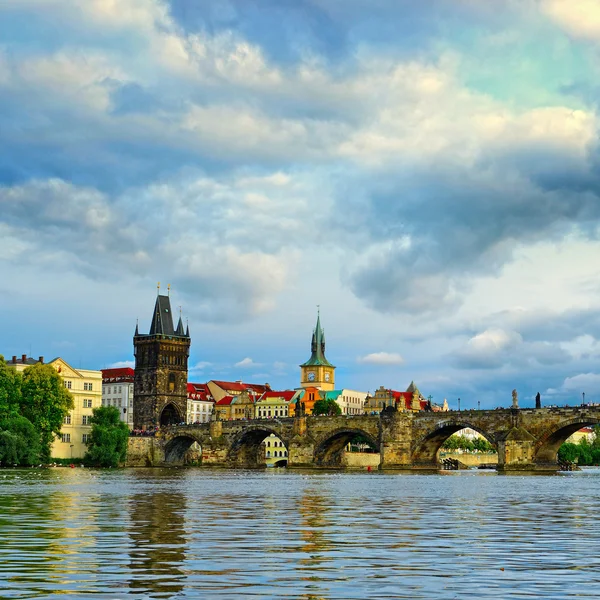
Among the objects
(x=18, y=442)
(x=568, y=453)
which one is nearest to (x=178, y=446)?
(x=18, y=442)

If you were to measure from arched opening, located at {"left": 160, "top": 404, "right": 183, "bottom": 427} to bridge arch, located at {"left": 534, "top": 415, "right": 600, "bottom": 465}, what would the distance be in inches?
3277

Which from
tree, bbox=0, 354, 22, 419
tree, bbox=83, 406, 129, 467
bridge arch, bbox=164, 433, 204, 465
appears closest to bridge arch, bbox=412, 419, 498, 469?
tree, bbox=83, 406, 129, 467

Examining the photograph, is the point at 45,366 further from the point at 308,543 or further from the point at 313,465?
the point at 308,543

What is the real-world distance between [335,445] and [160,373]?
5074cm

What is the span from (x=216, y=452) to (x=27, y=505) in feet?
378

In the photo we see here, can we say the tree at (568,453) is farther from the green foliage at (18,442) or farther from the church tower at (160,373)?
the green foliage at (18,442)

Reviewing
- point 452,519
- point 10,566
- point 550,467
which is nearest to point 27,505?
point 452,519

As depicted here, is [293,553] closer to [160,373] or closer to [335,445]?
[335,445]

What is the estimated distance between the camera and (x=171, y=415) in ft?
590

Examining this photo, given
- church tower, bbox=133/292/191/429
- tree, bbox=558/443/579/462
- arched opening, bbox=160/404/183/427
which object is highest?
church tower, bbox=133/292/191/429

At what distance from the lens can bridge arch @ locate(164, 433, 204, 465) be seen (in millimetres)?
153375

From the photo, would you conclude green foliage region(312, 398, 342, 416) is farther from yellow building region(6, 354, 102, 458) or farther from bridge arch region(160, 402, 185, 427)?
yellow building region(6, 354, 102, 458)

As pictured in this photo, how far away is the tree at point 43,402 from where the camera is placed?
10356 cm

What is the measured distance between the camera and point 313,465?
133125mm
